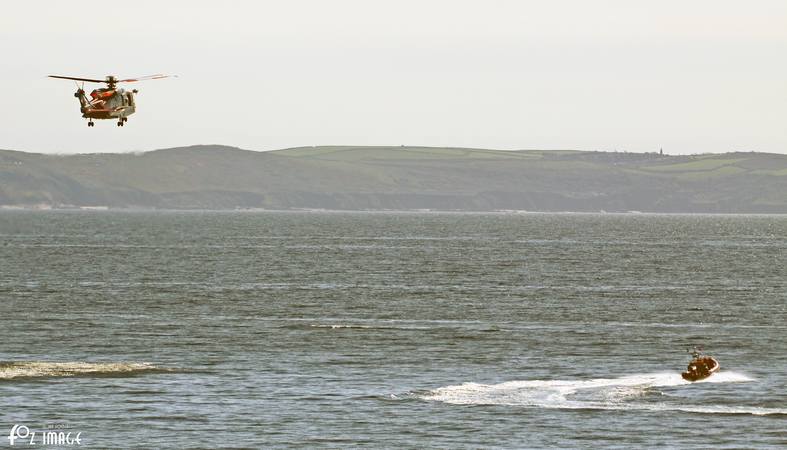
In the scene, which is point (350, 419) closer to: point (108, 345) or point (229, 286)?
point (108, 345)

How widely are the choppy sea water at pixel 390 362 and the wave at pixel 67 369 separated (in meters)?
0.20

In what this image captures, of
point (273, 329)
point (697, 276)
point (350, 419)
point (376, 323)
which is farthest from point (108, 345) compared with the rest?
point (697, 276)

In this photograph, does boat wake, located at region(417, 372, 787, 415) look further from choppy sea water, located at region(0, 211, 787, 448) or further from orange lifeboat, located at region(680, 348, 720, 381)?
orange lifeboat, located at region(680, 348, 720, 381)

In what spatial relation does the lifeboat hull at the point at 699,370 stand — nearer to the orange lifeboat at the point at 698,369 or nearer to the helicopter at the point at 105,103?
the orange lifeboat at the point at 698,369

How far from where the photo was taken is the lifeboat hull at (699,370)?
73.7 m

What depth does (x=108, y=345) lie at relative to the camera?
8750 cm

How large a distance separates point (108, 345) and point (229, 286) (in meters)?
52.3

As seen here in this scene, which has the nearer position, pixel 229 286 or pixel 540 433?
pixel 540 433

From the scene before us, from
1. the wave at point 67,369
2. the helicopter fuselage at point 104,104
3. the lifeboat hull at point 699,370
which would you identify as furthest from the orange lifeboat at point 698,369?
the helicopter fuselage at point 104,104

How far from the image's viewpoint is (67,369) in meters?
75.5

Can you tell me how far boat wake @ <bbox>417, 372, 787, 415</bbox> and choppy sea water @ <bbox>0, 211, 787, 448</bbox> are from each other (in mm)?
190

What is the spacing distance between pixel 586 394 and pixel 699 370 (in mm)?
7873

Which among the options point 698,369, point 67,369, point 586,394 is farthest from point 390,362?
point 67,369

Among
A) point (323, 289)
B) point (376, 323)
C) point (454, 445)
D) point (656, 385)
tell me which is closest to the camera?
point (454, 445)
